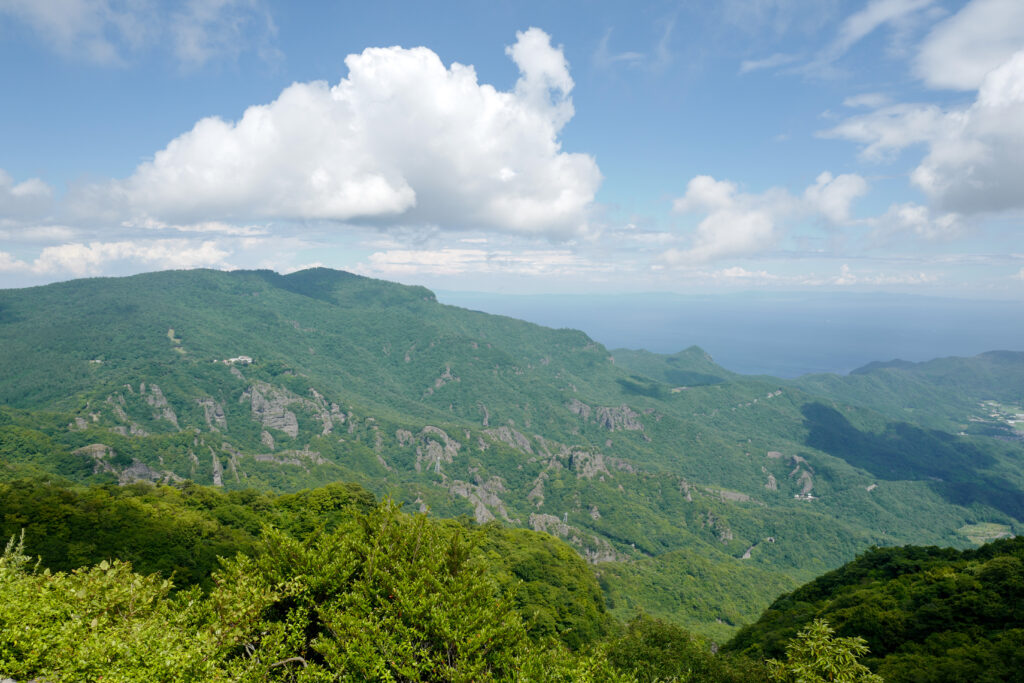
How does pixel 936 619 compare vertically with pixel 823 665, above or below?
below

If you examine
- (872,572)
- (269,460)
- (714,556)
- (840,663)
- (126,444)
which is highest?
(840,663)

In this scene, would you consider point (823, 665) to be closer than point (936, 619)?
Yes

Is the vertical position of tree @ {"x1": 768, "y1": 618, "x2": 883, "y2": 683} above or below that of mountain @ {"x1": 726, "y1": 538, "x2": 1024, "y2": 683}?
above

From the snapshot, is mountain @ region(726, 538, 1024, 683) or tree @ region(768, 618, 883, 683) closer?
tree @ region(768, 618, 883, 683)

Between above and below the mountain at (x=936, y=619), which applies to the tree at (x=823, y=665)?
above

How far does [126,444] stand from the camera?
14762 cm

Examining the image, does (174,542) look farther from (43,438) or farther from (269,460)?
(269,460)

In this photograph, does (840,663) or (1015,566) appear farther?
(1015,566)

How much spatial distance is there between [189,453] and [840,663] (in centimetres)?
18729

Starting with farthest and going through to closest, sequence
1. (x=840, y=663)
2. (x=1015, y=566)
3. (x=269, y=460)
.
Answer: (x=269, y=460)
(x=1015, y=566)
(x=840, y=663)

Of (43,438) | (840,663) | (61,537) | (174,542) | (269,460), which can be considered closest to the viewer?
(840,663)

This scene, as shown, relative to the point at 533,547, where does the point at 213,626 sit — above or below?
above

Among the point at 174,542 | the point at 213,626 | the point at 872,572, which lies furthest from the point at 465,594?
the point at 872,572

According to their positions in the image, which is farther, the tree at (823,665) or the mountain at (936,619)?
the mountain at (936,619)
